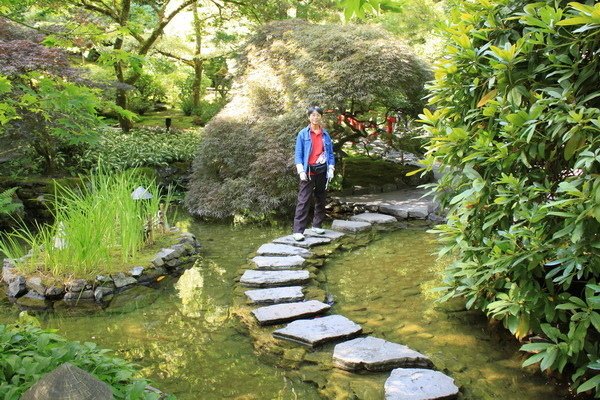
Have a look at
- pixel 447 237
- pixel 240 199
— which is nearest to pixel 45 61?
pixel 240 199

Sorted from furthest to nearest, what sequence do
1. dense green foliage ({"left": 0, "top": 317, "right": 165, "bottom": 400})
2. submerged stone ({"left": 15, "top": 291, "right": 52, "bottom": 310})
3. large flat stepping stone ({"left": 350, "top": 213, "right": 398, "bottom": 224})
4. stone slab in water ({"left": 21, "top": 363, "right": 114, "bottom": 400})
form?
1. large flat stepping stone ({"left": 350, "top": 213, "right": 398, "bottom": 224})
2. submerged stone ({"left": 15, "top": 291, "right": 52, "bottom": 310})
3. dense green foliage ({"left": 0, "top": 317, "right": 165, "bottom": 400})
4. stone slab in water ({"left": 21, "top": 363, "right": 114, "bottom": 400})

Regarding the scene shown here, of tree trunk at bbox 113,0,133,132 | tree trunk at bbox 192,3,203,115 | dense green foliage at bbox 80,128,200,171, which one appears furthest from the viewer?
tree trunk at bbox 192,3,203,115

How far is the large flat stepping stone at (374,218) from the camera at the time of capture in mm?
7445

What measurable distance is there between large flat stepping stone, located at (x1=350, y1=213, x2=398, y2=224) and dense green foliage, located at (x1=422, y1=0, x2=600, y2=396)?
376cm

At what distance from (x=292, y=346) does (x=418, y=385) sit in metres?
1.00

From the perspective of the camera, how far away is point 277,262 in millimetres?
5438

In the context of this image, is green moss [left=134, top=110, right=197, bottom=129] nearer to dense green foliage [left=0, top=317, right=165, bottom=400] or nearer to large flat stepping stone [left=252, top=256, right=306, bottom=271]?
large flat stepping stone [left=252, top=256, right=306, bottom=271]

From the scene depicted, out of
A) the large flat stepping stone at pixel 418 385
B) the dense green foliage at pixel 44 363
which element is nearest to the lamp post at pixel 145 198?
the dense green foliage at pixel 44 363

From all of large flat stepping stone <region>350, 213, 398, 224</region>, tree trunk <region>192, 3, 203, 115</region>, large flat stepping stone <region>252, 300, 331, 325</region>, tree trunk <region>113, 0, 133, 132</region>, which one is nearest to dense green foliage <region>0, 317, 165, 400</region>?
large flat stepping stone <region>252, 300, 331, 325</region>

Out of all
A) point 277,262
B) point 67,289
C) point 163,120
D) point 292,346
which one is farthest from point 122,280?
point 163,120

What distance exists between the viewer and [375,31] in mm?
8250

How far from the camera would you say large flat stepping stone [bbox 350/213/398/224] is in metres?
7.45

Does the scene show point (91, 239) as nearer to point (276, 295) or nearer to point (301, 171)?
point (276, 295)

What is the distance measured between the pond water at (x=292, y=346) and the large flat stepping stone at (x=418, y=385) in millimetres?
113
